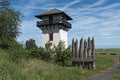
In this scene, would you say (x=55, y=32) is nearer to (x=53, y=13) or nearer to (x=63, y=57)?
(x=53, y=13)

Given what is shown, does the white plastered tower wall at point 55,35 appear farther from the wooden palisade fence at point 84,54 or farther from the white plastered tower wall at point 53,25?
the wooden palisade fence at point 84,54

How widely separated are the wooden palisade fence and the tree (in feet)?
68.7

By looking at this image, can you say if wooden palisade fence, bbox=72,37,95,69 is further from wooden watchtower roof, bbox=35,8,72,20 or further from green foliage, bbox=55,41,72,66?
wooden watchtower roof, bbox=35,8,72,20

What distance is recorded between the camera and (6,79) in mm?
9688

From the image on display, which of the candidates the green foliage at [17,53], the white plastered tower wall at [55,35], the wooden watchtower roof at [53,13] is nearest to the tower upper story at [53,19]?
the wooden watchtower roof at [53,13]

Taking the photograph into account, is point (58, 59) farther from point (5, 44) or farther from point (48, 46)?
point (5, 44)

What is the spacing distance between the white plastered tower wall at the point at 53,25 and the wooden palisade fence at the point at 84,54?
69.1 feet

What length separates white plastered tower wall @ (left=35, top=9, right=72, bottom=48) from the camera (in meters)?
42.6

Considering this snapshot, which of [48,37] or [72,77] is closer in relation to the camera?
[72,77]

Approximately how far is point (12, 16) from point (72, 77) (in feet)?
102

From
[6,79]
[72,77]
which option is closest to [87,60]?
[72,77]

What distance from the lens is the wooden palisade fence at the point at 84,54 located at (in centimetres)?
2017

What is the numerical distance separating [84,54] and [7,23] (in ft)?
79.0

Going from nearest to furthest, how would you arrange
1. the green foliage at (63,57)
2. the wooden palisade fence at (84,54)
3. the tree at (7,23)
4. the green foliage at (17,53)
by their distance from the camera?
1. the green foliage at (17,53)
2. the wooden palisade fence at (84,54)
3. the green foliage at (63,57)
4. the tree at (7,23)
